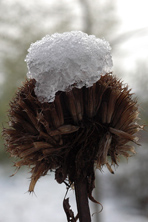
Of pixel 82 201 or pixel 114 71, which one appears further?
pixel 114 71

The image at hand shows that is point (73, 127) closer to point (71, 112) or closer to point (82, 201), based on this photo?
point (71, 112)

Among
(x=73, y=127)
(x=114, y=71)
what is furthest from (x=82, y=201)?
(x=114, y=71)

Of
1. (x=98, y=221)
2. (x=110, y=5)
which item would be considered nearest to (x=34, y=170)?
(x=98, y=221)

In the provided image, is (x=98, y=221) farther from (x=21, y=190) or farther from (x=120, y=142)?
(x=120, y=142)

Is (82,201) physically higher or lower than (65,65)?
lower

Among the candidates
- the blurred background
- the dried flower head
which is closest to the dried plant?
the dried flower head
